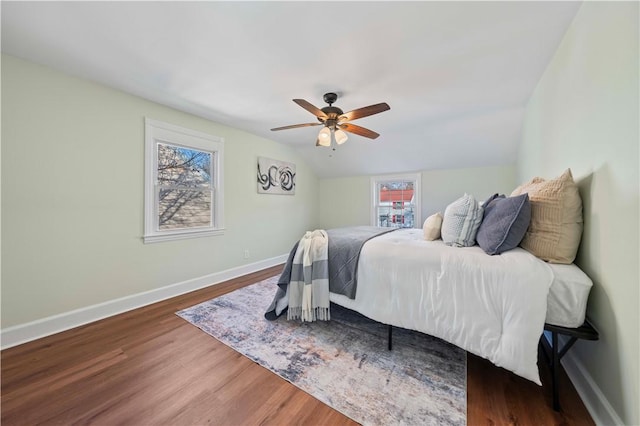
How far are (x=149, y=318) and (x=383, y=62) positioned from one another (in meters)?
3.24

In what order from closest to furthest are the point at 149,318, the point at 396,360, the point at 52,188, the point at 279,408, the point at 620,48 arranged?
the point at 620,48
the point at 279,408
the point at 396,360
the point at 52,188
the point at 149,318

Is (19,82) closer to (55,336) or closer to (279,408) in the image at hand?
(55,336)

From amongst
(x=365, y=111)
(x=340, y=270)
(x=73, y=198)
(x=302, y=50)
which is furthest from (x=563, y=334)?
(x=73, y=198)

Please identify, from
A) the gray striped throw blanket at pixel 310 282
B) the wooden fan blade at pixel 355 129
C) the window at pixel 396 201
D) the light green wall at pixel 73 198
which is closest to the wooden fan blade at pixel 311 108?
the wooden fan blade at pixel 355 129

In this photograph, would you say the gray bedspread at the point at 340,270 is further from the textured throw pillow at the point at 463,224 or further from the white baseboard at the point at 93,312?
the white baseboard at the point at 93,312

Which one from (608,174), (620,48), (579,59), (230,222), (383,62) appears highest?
(383,62)

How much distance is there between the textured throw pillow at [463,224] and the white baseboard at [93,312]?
302 centimetres

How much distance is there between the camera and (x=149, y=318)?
91.7 inches

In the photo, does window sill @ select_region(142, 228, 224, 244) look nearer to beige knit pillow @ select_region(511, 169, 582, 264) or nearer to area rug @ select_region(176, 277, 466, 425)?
area rug @ select_region(176, 277, 466, 425)

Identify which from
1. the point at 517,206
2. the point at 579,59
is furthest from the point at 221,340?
the point at 579,59

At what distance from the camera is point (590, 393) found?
48.9 inches

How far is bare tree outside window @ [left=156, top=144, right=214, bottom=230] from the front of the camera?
9.41ft

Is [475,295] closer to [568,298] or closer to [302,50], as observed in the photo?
[568,298]

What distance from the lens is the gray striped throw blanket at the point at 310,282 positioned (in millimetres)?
2080
